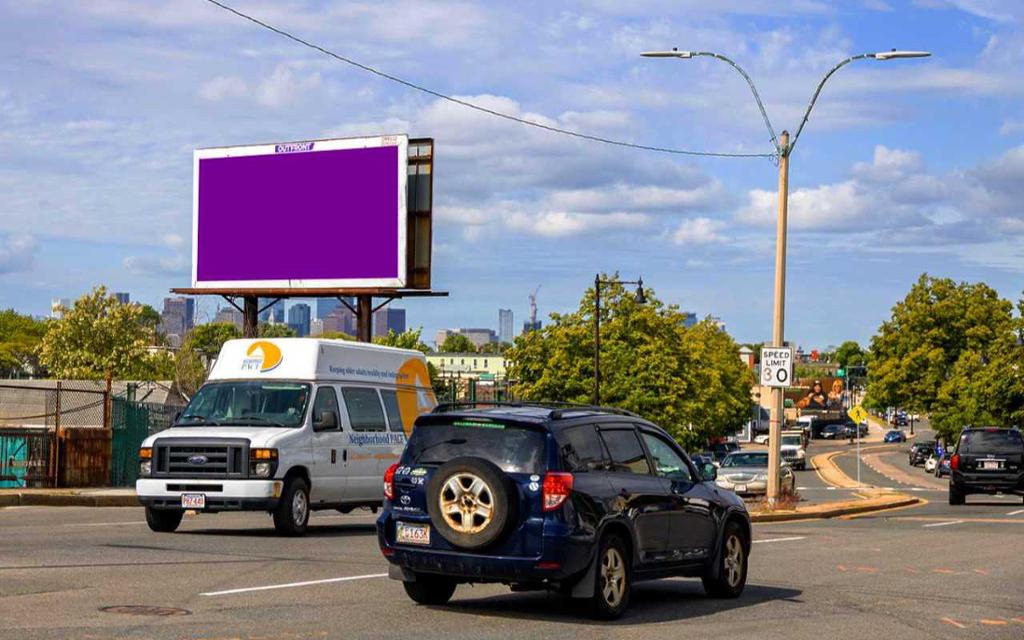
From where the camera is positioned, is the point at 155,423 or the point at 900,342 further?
the point at 900,342

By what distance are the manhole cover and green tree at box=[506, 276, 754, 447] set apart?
2410 inches

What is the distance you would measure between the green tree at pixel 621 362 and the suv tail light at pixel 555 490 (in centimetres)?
6133

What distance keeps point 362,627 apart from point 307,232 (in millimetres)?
32226

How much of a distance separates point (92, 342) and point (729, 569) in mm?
99091

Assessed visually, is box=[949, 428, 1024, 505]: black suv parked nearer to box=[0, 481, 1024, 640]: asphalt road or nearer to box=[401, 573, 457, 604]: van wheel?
box=[0, 481, 1024, 640]: asphalt road

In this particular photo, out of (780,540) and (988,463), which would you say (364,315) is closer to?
(988,463)

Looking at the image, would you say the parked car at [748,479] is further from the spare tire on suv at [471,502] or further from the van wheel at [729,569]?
the spare tire on suv at [471,502]

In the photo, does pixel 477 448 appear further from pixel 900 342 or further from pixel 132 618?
pixel 900 342

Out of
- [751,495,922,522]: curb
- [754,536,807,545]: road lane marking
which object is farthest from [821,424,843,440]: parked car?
[754,536,807,545]: road lane marking

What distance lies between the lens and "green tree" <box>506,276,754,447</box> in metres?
74.5

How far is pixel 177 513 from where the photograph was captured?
19.2 m

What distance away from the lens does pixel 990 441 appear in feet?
120

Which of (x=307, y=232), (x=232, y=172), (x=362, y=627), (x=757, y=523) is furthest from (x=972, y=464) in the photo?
(x=362, y=627)

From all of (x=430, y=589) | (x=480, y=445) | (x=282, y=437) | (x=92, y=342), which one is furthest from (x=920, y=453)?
(x=480, y=445)
